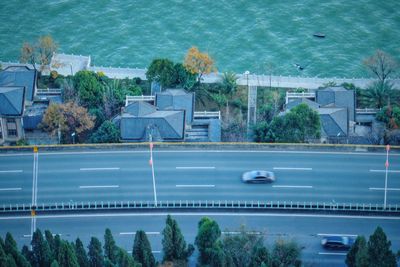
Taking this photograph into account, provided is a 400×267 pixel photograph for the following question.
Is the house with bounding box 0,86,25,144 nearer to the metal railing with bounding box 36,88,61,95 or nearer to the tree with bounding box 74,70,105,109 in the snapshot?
the metal railing with bounding box 36,88,61,95

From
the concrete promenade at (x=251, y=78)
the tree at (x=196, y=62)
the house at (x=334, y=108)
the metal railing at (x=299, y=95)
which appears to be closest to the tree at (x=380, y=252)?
the house at (x=334, y=108)

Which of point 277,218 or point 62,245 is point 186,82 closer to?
point 277,218

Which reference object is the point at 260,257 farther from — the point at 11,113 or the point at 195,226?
the point at 11,113

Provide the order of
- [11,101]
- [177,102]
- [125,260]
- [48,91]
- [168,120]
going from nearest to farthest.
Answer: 1. [125,260]
2. [168,120]
3. [11,101]
4. [177,102]
5. [48,91]

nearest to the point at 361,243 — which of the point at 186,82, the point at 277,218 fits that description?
the point at 277,218

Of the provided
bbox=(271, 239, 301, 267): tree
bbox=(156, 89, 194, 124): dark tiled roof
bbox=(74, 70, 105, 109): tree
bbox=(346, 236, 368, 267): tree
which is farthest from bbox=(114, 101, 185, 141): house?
bbox=(346, 236, 368, 267): tree

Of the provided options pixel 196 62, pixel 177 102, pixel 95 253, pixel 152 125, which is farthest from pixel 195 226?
pixel 196 62

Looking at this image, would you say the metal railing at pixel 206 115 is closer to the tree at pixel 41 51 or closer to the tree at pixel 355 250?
the tree at pixel 41 51
